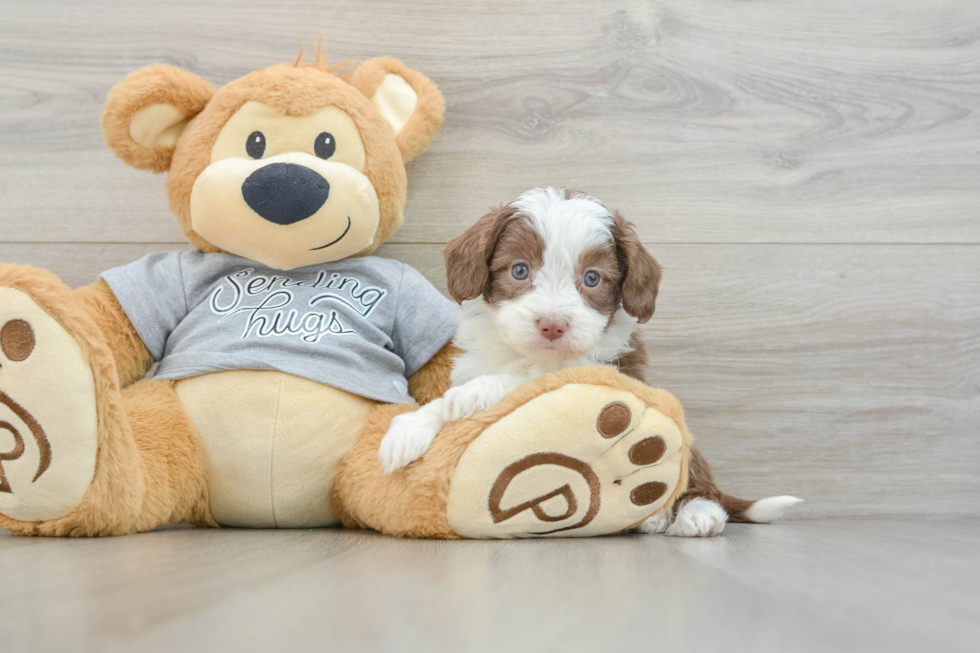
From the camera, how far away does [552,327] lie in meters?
1.10

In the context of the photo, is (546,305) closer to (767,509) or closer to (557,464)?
(557,464)

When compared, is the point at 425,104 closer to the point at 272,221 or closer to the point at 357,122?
the point at 357,122

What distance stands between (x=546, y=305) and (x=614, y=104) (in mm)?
785

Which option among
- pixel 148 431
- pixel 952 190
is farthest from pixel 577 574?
pixel 952 190

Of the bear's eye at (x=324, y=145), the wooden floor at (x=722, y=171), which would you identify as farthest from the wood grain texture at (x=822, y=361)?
the bear's eye at (x=324, y=145)

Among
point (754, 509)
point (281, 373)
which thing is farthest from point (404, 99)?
point (754, 509)

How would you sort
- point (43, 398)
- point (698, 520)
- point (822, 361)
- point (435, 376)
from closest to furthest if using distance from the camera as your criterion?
1. point (43, 398)
2. point (698, 520)
3. point (435, 376)
4. point (822, 361)

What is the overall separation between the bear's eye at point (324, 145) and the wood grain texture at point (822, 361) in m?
0.34

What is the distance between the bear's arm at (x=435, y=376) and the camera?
1441 mm

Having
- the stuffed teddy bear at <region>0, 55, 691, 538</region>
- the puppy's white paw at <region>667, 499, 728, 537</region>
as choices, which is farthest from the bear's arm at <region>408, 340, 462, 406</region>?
the puppy's white paw at <region>667, 499, 728, 537</region>

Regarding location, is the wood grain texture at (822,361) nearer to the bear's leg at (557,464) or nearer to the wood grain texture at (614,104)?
the wood grain texture at (614,104)

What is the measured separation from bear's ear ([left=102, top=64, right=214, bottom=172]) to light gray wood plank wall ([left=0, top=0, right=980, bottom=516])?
28 cm

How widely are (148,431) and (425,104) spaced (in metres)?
0.84

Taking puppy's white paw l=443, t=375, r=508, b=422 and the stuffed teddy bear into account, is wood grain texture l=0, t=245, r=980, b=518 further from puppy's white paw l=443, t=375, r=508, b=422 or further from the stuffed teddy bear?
puppy's white paw l=443, t=375, r=508, b=422
